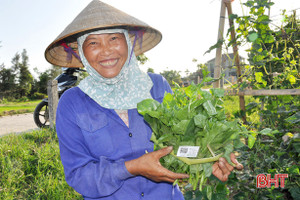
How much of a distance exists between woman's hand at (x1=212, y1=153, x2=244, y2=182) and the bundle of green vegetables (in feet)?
0.11

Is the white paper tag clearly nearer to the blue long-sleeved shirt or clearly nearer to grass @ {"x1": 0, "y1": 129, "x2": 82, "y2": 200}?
the blue long-sleeved shirt

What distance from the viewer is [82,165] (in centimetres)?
121

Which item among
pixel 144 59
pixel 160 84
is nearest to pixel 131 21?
pixel 160 84

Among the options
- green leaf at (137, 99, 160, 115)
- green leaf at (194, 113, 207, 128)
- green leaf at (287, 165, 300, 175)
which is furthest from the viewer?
green leaf at (287, 165, 300, 175)

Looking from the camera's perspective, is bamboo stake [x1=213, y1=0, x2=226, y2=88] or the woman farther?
bamboo stake [x1=213, y1=0, x2=226, y2=88]

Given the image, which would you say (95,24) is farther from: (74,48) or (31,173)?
(31,173)

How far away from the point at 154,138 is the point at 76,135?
0.46 metres

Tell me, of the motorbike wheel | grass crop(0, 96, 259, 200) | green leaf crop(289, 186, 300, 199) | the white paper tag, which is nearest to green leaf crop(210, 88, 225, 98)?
the white paper tag

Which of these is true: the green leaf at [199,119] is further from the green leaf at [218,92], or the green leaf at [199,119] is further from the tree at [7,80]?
the tree at [7,80]

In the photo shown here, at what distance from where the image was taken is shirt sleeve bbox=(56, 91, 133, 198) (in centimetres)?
116

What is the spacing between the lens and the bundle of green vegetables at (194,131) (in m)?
1.00

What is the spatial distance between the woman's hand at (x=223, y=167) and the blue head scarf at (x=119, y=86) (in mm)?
598

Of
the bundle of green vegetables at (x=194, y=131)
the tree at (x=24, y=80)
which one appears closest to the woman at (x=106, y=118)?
the bundle of green vegetables at (x=194, y=131)

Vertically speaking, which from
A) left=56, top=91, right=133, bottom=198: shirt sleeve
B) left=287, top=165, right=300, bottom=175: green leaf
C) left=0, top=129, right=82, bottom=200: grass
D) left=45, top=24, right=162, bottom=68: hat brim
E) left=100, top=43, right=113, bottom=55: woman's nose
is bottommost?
left=0, top=129, right=82, bottom=200: grass
